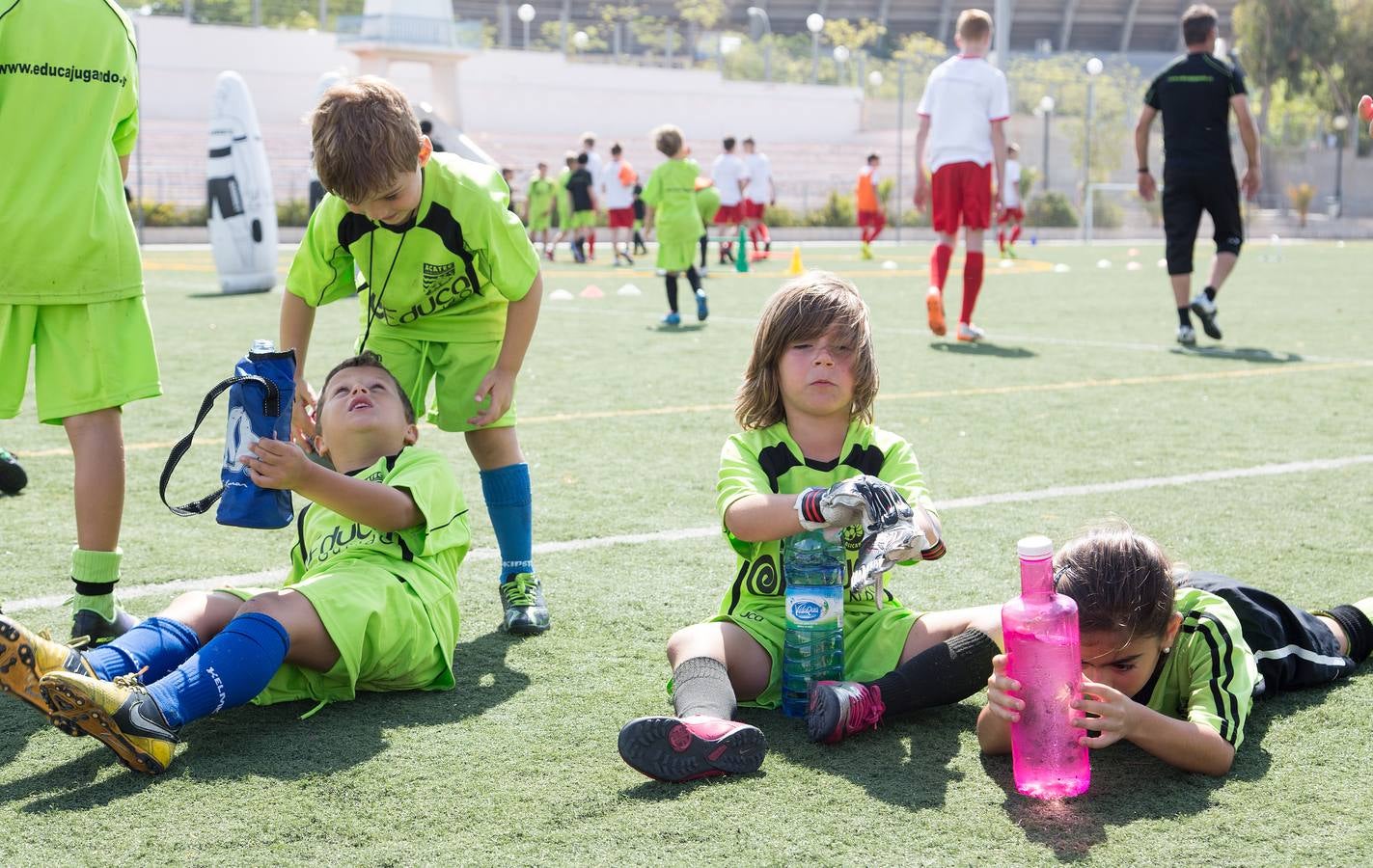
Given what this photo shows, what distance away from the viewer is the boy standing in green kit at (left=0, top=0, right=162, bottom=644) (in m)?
3.48

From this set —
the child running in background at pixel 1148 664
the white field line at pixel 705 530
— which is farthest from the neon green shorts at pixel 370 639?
the child running in background at pixel 1148 664

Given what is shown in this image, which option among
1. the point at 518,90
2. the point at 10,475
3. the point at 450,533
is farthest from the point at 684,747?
the point at 518,90

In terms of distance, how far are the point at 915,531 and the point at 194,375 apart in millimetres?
6912

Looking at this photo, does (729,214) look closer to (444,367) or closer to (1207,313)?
(1207,313)

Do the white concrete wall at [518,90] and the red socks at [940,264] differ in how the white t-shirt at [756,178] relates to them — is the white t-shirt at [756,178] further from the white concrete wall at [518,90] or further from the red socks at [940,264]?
the white concrete wall at [518,90]

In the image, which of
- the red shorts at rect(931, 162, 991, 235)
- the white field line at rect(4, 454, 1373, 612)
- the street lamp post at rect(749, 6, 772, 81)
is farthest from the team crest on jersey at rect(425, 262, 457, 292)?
the street lamp post at rect(749, 6, 772, 81)

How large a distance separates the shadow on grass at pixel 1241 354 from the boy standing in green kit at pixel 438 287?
6.55 meters

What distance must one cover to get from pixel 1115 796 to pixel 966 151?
8.43 m

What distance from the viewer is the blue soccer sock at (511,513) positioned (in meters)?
3.97

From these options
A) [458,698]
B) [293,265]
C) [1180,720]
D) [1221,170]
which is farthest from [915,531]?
[1221,170]

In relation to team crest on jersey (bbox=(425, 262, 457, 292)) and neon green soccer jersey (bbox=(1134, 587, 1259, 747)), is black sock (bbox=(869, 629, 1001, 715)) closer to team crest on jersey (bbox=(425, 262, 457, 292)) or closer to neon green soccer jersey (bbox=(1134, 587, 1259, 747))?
neon green soccer jersey (bbox=(1134, 587, 1259, 747))

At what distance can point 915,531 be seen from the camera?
2.71 metres

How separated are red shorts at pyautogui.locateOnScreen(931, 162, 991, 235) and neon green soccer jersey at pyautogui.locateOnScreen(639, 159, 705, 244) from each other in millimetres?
2676

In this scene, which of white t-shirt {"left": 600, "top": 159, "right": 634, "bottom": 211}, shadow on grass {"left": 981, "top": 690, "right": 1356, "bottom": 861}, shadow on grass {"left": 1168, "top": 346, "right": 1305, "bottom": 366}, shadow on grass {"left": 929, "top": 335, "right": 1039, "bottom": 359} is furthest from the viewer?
white t-shirt {"left": 600, "top": 159, "right": 634, "bottom": 211}
